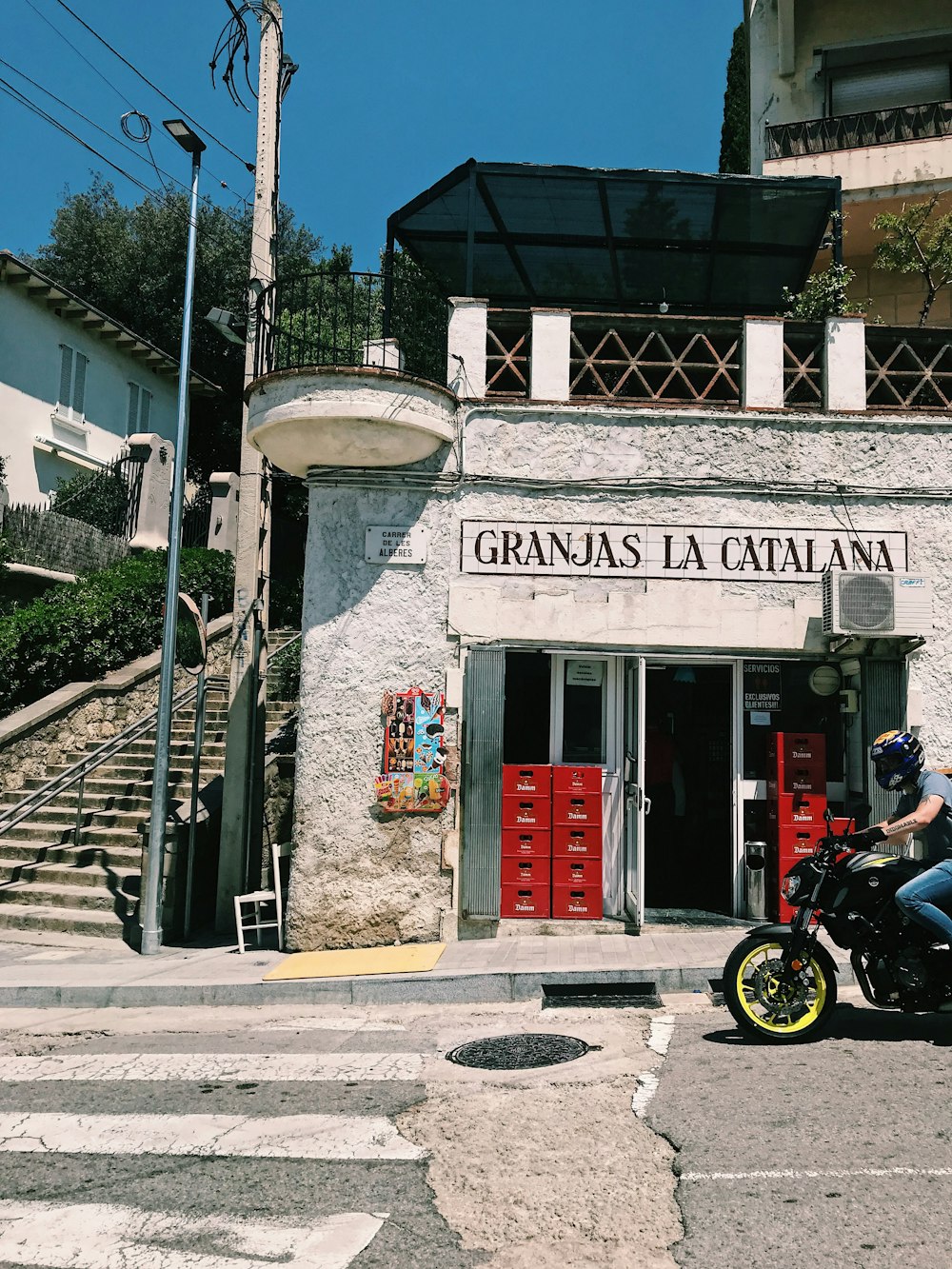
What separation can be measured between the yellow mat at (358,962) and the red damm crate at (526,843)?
43.5 inches

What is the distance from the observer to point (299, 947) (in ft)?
30.9

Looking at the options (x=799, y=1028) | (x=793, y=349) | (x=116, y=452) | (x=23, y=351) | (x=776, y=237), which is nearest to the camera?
(x=799, y=1028)

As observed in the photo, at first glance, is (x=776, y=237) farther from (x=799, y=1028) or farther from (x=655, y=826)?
(x=799, y=1028)

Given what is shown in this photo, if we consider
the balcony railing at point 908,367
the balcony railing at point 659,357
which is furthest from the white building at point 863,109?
the balcony railing at point 659,357

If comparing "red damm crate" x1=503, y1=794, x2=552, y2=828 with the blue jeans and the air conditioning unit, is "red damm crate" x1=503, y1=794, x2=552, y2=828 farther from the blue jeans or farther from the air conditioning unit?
the blue jeans

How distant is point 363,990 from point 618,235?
890 centimetres

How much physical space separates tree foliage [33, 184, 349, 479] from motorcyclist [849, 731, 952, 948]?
24.2m

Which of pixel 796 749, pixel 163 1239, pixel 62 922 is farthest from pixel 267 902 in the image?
pixel 163 1239

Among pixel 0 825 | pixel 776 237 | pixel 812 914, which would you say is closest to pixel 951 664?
pixel 812 914

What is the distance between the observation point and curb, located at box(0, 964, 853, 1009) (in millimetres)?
8000

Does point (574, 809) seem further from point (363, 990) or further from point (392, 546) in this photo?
point (392, 546)

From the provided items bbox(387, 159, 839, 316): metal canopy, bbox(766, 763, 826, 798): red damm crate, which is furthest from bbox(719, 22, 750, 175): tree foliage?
bbox(766, 763, 826, 798): red damm crate

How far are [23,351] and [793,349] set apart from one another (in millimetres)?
16835

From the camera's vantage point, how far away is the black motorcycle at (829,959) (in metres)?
6.10
